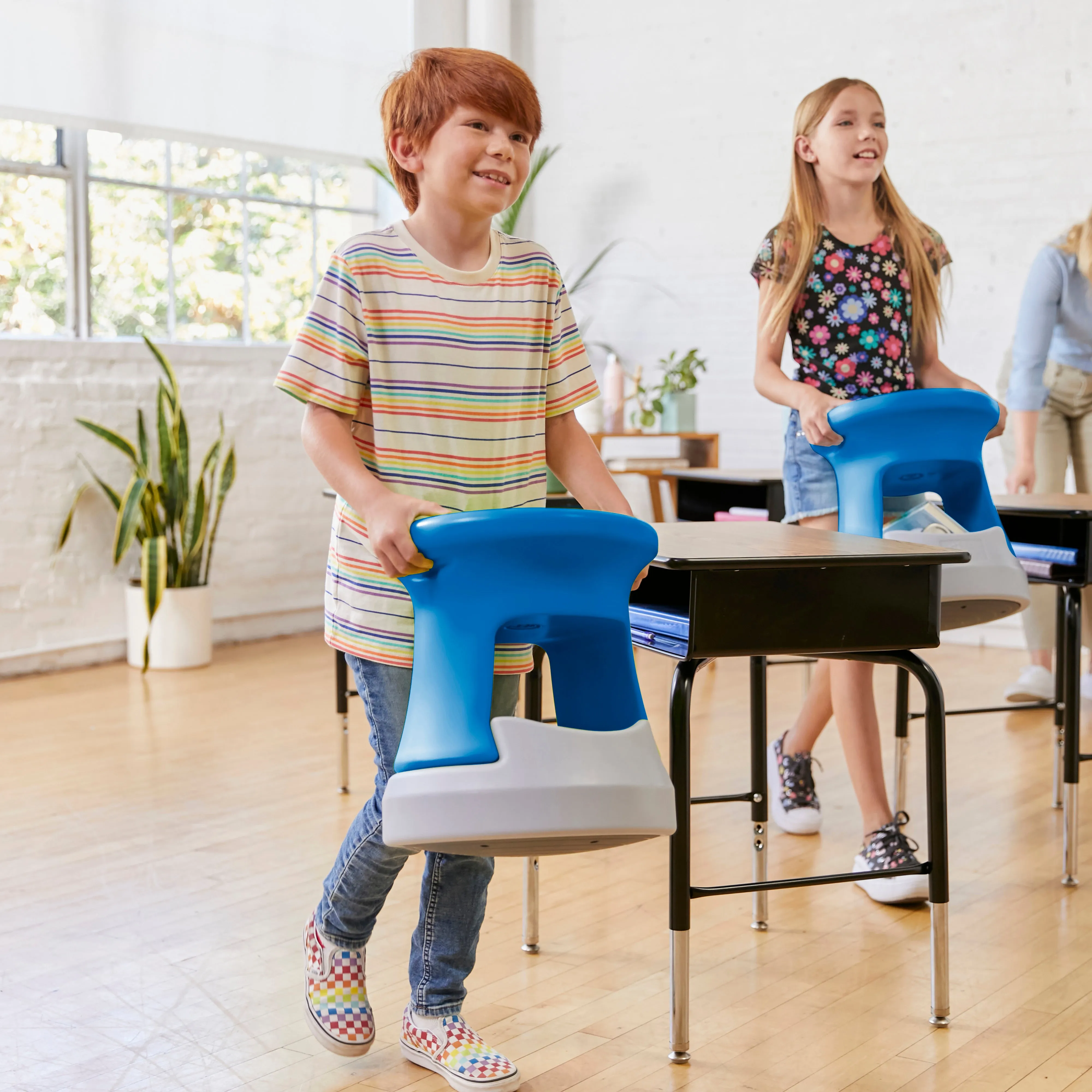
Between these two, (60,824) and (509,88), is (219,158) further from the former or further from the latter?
(509,88)

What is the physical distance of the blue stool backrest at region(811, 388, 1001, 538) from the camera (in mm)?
2164

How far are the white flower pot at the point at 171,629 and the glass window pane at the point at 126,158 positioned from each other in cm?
153

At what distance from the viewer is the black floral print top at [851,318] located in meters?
2.58

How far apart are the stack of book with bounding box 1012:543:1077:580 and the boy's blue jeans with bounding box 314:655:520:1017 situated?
1.37 metres

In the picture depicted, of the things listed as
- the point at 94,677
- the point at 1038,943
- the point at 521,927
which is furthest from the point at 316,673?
the point at 1038,943

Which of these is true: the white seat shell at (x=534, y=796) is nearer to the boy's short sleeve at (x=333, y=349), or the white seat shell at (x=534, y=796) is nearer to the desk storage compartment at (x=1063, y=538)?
the boy's short sleeve at (x=333, y=349)

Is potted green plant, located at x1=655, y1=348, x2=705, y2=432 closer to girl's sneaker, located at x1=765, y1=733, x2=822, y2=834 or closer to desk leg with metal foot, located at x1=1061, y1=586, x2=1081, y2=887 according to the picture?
girl's sneaker, located at x1=765, y1=733, x2=822, y2=834

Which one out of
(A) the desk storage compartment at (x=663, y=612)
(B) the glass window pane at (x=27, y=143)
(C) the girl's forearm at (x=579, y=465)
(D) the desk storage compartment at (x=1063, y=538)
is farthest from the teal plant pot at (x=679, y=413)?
(C) the girl's forearm at (x=579, y=465)

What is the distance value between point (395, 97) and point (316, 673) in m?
3.33

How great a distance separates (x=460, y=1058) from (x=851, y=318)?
1507 millimetres

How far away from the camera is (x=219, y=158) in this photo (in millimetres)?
5438

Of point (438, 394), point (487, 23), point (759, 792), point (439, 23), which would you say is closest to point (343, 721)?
point (759, 792)

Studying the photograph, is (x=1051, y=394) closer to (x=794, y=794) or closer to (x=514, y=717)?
(x=794, y=794)

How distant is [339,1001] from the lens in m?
1.84
